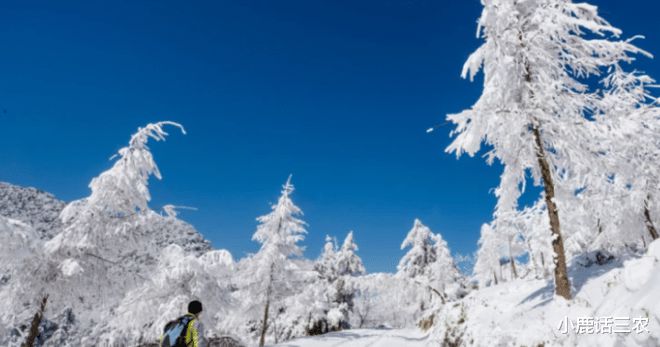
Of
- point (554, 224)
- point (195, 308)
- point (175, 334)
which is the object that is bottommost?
point (175, 334)

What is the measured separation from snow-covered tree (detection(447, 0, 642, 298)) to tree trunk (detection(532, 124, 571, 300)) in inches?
1.0

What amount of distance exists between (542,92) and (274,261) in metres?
19.4

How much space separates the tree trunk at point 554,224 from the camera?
11.9 meters

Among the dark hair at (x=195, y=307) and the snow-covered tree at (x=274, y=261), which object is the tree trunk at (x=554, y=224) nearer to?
the dark hair at (x=195, y=307)

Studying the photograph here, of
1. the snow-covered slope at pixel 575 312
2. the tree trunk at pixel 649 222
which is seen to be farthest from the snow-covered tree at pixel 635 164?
the snow-covered slope at pixel 575 312

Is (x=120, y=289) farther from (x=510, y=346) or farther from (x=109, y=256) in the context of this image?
(x=510, y=346)

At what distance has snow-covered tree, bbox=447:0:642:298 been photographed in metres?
12.1

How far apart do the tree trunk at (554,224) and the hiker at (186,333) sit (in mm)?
10230

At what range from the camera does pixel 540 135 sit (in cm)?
1312

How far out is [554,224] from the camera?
40.2 feet

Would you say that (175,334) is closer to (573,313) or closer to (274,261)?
(573,313)

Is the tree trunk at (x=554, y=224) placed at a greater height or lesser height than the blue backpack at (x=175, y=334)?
greater

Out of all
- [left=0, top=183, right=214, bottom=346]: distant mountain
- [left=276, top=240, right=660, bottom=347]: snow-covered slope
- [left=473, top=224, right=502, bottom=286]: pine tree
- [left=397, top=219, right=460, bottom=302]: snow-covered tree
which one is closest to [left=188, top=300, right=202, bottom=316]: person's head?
[left=0, top=183, right=214, bottom=346]: distant mountain

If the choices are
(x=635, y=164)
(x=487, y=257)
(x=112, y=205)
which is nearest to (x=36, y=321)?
(x=112, y=205)
